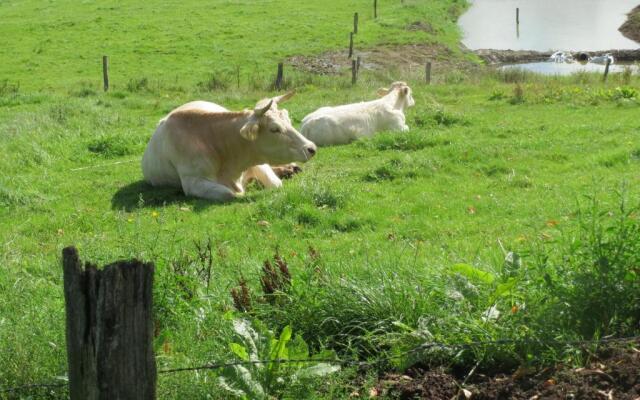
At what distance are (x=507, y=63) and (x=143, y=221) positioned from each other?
40729 mm

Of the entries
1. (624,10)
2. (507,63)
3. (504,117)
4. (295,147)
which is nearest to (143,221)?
A: (295,147)

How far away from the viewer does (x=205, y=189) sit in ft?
41.9

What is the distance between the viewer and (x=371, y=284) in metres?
6.01

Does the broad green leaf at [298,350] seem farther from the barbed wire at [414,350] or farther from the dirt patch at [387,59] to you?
the dirt patch at [387,59]

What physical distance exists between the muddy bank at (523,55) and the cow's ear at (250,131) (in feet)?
124

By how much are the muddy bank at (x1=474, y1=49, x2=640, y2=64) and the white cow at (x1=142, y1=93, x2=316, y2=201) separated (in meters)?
37.3

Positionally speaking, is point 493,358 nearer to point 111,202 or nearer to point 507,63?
point 111,202

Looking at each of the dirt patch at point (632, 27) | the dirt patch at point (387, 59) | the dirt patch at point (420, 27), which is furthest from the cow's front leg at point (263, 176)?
the dirt patch at point (632, 27)

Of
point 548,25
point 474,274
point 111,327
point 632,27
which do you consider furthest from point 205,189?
point 548,25

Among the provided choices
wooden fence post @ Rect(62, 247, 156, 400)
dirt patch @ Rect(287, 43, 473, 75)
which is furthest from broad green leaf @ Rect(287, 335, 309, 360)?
dirt patch @ Rect(287, 43, 473, 75)

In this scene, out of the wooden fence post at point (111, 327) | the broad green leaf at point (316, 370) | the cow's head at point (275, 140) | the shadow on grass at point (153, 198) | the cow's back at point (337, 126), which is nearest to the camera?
the wooden fence post at point (111, 327)

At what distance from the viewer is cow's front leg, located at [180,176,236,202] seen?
41.4 feet

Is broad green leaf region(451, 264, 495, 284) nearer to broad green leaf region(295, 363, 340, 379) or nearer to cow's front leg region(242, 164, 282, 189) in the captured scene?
broad green leaf region(295, 363, 340, 379)

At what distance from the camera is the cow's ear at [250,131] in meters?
12.6
